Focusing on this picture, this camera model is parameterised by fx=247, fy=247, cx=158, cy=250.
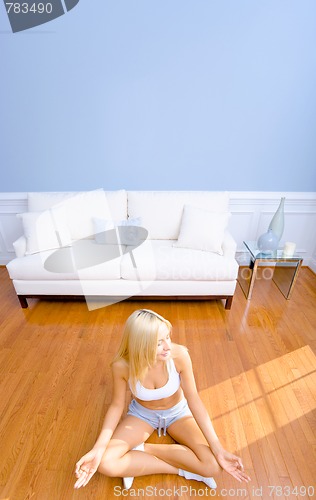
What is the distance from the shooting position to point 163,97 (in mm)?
2357

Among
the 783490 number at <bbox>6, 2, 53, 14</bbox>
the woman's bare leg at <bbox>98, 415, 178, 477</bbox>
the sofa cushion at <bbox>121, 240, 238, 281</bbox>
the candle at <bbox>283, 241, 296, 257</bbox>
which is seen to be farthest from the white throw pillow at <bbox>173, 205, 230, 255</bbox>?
the 783490 number at <bbox>6, 2, 53, 14</bbox>

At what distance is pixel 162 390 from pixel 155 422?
0.24 m

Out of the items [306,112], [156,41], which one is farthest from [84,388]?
[306,112]

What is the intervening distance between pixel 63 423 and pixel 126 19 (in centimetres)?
306

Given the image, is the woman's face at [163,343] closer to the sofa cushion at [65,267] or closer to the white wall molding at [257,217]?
the sofa cushion at [65,267]

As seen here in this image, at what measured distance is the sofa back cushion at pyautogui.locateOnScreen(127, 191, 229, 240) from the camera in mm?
2496

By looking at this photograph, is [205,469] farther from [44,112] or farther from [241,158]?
[44,112]

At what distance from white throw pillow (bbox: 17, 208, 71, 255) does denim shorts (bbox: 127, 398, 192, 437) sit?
A: 1.59 metres

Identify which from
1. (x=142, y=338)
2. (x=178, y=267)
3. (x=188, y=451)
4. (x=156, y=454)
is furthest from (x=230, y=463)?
(x=178, y=267)

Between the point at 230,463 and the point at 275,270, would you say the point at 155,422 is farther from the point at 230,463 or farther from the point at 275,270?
the point at 275,270

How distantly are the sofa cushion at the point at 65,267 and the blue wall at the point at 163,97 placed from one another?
959 millimetres

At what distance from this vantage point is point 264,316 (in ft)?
7.33

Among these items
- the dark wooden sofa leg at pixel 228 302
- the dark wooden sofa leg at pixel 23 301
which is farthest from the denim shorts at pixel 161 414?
the dark wooden sofa leg at pixel 23 301

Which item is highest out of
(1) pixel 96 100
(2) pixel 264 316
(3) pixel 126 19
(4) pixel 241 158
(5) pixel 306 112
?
(3) pixel 126 19
